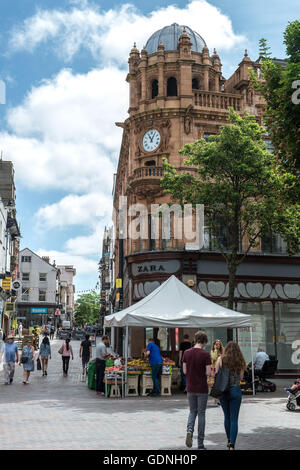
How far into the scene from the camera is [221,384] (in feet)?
26.5

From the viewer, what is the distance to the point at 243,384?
17.4m

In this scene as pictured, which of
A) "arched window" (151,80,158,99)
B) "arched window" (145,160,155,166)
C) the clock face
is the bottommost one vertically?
"arched window" (145,160,155,166)

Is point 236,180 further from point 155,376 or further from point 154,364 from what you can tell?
point 155,376

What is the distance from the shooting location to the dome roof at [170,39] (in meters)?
32.8

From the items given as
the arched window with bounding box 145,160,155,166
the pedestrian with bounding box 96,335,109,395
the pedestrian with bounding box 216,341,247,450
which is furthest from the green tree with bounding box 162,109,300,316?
the pedestrian with bounding box 216,341,247,450

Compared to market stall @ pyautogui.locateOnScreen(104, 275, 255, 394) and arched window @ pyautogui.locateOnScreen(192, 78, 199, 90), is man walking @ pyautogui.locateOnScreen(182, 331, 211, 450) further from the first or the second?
arched window @ pyautogui.locateOnScreen(192, 78, 199, 90)

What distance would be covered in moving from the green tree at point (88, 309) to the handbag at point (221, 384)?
132m

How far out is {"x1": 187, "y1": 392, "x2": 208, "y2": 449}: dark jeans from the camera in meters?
8.38

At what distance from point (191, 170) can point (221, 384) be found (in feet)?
69.3

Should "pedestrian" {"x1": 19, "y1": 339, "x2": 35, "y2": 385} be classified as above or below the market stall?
below

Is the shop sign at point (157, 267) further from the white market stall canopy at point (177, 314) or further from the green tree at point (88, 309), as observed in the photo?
the green tree at point (88, 309)

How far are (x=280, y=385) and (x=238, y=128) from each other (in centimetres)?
1079

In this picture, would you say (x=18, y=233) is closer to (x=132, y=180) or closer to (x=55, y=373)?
(x=132, y=180)

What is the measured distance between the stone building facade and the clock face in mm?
57
